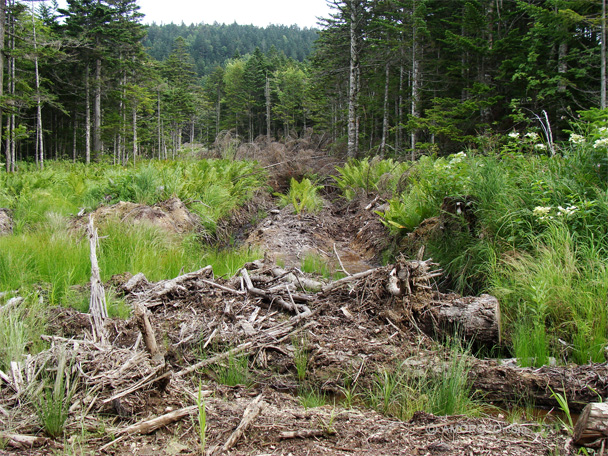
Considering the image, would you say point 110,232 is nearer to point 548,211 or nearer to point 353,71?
point 548,211

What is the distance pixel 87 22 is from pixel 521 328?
32682mm

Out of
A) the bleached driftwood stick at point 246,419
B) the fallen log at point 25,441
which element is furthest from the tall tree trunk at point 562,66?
the fallen log at point 25,441

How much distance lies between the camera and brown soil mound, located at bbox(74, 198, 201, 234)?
6773mm

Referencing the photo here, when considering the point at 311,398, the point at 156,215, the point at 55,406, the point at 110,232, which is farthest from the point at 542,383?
the point at 156,215

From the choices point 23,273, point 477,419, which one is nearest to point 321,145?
point 23,273

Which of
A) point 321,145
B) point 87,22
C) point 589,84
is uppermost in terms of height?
point 87,22

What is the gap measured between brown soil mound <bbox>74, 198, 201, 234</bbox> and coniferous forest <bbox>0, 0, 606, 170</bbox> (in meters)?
5.82

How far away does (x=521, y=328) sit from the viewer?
3.07 meters

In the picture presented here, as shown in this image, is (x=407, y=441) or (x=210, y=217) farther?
(x=210, y=217)

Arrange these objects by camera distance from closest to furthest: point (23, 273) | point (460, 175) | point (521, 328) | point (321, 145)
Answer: point (521, 328)
point (23, 273)
point (460, 175)
point (321, 145)

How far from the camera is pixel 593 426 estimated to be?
5.80ft

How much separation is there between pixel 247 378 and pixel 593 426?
6.21ft

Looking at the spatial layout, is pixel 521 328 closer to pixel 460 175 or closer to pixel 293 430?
pixel 293 430

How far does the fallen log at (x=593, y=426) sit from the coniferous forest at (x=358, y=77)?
585cm
